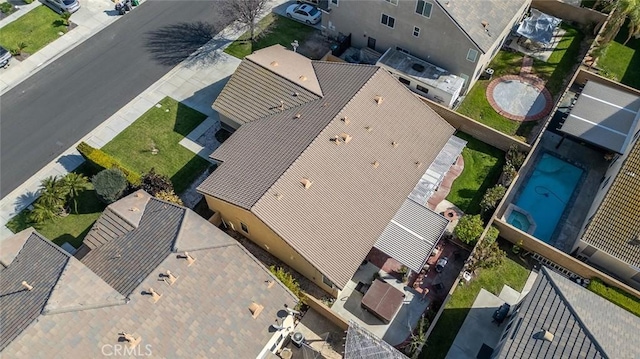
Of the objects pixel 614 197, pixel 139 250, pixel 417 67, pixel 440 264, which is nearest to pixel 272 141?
pixel 139 250

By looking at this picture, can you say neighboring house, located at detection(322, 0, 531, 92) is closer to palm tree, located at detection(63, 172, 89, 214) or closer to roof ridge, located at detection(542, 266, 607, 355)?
roof ridge, located at detection(542, 266, 607, 355)

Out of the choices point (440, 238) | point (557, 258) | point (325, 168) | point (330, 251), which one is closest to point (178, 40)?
point (325, 168)

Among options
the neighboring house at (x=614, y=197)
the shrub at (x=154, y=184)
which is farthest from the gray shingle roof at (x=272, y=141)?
the neighboring house at (x=614, y=197)

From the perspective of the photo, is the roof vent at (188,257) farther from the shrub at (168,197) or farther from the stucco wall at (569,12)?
the stucco wall at (569,12)

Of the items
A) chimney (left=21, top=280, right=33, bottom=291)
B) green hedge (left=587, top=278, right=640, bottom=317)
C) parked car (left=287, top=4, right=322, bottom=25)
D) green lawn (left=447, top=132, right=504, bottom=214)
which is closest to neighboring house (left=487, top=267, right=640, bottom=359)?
green hedge (left=587, top=278, right=640, bottom=317)

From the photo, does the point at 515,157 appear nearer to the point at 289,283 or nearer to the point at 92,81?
the point at 289,283

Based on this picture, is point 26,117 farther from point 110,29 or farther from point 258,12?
point 258,12
